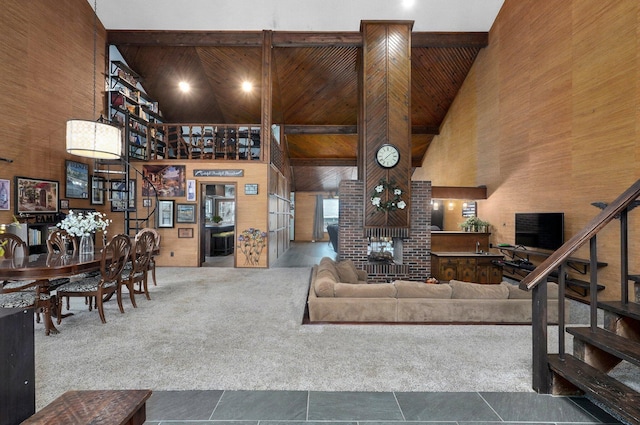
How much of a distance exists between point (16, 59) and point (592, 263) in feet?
25.7

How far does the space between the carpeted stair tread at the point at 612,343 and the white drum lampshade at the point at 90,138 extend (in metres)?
5.26

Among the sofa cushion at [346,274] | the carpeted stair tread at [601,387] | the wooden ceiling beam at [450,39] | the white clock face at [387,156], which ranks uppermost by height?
the wooden ceiling beam at [450,39]

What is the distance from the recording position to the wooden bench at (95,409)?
112 centimetres

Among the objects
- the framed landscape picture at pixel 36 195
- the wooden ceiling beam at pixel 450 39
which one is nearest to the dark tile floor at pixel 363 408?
the framed landscape picture at pixel 36 195

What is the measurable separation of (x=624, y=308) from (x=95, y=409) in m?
3.17

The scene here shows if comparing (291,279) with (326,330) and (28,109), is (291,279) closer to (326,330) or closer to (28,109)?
(326,330)

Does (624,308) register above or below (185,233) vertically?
below

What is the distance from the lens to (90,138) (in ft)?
12.5

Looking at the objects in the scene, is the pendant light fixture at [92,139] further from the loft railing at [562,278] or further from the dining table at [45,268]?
the loft railing at [562,278]

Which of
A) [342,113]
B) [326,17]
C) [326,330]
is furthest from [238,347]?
[342,113]

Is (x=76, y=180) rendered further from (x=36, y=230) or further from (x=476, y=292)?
(x=476, y=292)

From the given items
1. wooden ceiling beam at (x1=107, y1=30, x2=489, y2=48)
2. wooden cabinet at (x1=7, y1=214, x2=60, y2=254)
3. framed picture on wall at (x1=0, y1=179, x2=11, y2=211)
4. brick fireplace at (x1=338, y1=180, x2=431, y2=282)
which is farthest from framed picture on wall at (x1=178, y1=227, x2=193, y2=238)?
wooden ceiling beam at (x1=107, y1=30, x2=489, y2=48)

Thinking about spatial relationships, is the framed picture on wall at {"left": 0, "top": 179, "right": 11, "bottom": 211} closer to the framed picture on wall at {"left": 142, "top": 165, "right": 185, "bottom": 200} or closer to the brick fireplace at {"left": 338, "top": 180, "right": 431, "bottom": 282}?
the framed picture on wall at {"left": 142, "top": 165, "right": 185, "bottom": 200}

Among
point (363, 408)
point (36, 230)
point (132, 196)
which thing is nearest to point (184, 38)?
point (132, 196)
